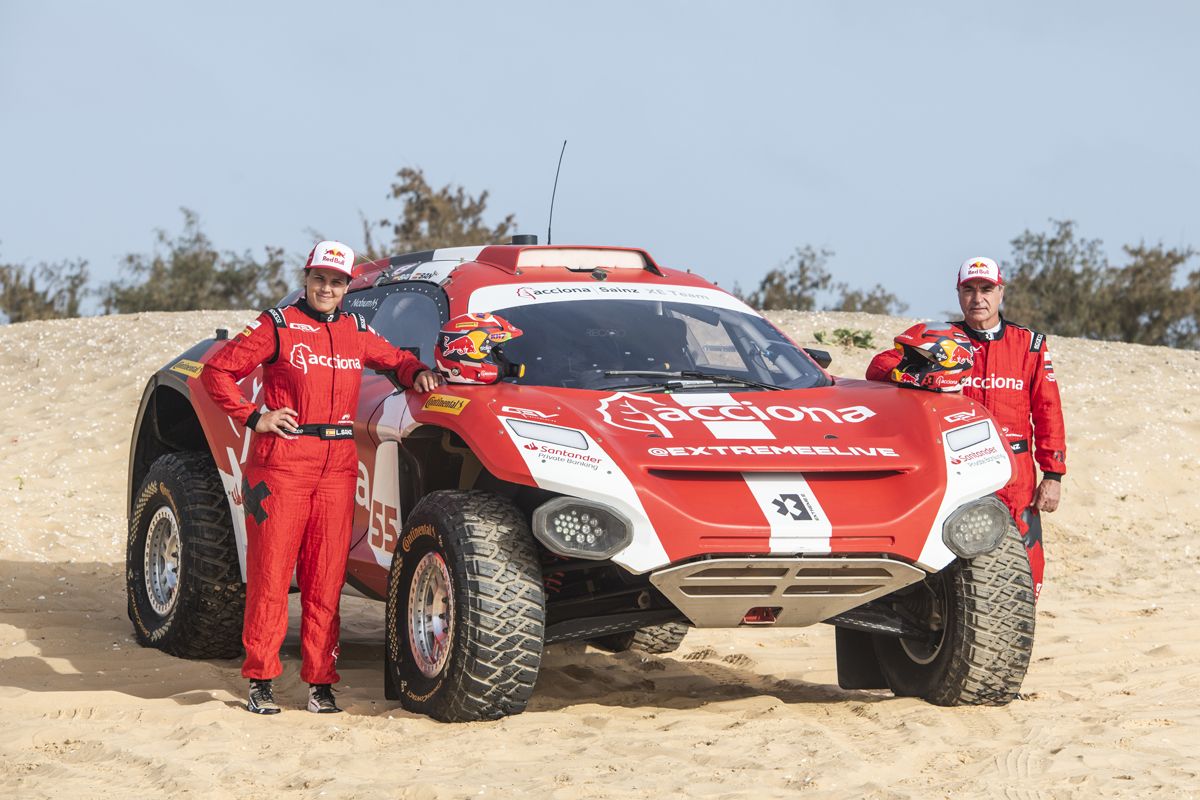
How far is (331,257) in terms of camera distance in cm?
700

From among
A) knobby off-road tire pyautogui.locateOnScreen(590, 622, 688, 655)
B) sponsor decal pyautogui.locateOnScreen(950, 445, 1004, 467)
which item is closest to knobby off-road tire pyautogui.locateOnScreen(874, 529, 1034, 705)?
sponsor decal pyautogui.locateOnScreen(950, 445, 1004, 467)

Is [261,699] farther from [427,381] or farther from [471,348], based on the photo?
[471,348]

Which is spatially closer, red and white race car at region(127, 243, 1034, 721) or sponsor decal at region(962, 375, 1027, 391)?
red and white race car at region(127, 243, 1034, 721)

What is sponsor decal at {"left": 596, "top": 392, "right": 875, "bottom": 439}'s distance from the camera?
20.8ft

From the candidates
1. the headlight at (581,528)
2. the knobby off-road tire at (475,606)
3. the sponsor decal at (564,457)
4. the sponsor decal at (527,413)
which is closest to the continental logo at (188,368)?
the knobby off-road tire at (475,606)

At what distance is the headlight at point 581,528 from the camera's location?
595 cm

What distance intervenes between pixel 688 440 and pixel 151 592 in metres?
3.82

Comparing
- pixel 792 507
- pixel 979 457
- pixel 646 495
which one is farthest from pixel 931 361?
pixel 646 495

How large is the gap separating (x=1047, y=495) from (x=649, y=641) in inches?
92.0

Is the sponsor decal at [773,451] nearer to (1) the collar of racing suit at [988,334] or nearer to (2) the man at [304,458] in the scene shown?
(2) the man at [304,458]

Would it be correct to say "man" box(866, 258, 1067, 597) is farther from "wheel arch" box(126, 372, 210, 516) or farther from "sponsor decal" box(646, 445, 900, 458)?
"wheel arch" box(126, 372, 210, 516)

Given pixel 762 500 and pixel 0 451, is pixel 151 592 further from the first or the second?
pixel 0 451

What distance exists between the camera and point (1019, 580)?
22.0 ft

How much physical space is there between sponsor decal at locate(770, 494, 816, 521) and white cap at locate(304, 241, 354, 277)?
2092 mm
